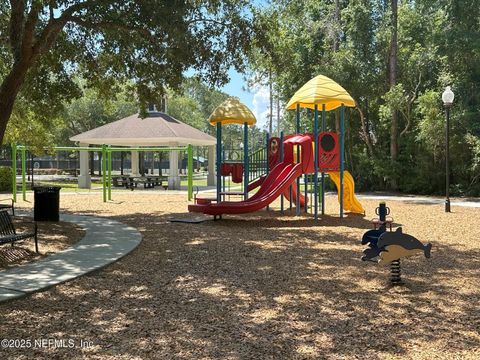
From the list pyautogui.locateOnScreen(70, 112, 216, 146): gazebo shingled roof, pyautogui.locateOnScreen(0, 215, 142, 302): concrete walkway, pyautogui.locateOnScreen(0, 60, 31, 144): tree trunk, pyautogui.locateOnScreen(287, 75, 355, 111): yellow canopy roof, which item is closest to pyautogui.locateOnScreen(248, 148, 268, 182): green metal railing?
pyautogui.locateOnScreen(287, 75, 355, 111): yellow canopy roof

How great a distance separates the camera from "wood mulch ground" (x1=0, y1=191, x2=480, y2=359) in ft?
13.5

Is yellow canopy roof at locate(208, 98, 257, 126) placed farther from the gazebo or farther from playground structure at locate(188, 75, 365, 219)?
the gazebo

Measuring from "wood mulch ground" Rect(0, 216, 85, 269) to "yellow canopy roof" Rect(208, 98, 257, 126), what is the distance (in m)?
4.85

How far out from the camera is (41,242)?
9.16 meters

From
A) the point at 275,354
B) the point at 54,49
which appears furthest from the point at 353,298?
the point at 54,49

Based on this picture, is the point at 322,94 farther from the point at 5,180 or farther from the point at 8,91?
the point at 5,180

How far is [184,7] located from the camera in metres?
9.96

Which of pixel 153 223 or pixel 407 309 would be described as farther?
pixel 153 223

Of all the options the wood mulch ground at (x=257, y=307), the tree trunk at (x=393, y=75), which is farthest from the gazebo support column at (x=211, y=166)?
the wood mulch ground at (x=257, y=307)

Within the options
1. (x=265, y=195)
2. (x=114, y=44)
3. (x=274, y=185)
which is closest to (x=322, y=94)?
(x=274, y=185)

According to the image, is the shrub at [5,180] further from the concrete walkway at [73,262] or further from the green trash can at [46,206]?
the concrete walkway at [73,262]

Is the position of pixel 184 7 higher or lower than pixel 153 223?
higher

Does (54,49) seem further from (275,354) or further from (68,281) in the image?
(275,354)

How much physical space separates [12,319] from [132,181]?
22.7 metres
